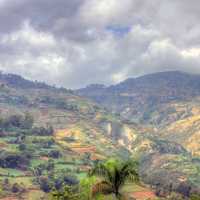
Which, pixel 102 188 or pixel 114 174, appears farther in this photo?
pixel 114 174

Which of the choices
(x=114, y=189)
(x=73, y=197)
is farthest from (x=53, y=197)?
(x=114, y=189)

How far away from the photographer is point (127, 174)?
53875 millimetres

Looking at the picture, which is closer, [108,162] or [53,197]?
[108,162]

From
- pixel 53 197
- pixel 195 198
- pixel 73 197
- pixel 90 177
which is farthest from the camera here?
pixel 195 198

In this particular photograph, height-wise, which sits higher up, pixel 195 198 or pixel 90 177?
pixel 90 177

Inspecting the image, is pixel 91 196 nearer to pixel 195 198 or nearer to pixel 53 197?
pixel 53 197

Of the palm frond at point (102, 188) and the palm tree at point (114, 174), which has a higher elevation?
the palm tree at point (114, 174)

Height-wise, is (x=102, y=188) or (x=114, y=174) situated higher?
(x=114, y=174)

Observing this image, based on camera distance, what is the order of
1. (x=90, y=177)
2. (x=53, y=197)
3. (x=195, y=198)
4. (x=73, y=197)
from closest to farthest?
(x=90, y=177), (x=73, y=197), (x=53, y=197), (x=195, y=198)

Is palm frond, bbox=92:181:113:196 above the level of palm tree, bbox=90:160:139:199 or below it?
below

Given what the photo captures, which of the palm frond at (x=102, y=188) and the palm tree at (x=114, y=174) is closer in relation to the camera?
the palm frond at (x=102, y=188)

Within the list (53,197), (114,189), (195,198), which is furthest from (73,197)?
(195,198)

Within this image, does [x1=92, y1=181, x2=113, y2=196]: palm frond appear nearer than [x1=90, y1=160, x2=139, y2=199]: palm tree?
Yes

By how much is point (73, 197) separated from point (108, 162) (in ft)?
51.1
